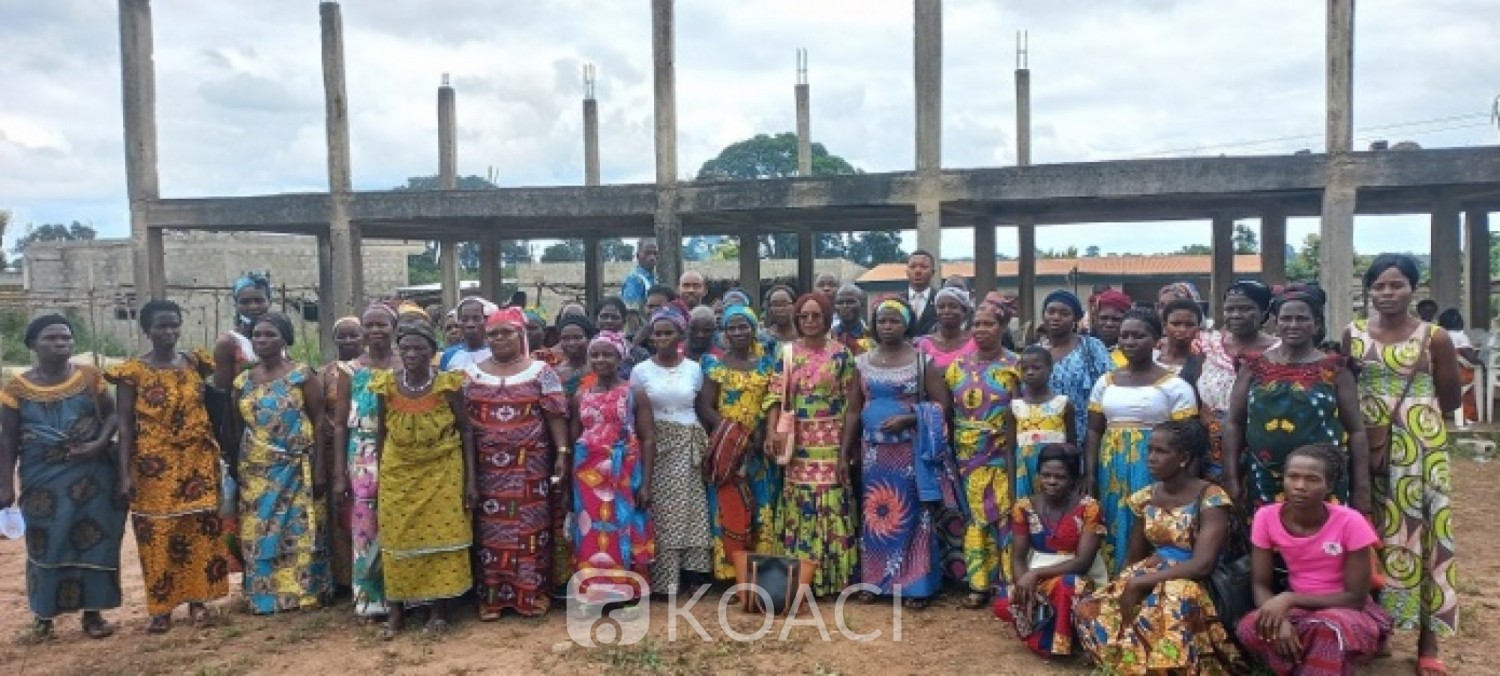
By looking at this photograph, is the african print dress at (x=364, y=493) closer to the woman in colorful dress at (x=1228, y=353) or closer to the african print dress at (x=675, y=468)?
the african print dress at (x=675, y=468)

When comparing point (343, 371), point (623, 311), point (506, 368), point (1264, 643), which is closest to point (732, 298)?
point (623, 311)

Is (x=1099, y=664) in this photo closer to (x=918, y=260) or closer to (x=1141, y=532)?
(x=1141, y=532)

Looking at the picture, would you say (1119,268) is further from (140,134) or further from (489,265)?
(140,134)

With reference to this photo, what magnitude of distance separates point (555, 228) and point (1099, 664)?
14.8 metres

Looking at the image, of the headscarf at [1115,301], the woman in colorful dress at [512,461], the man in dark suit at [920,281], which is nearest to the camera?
the woman in colorful dress at [512,461]

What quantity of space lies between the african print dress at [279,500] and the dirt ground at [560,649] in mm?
165

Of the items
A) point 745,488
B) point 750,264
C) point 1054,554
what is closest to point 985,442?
point 1054,554

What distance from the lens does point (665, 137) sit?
1336 centimetres

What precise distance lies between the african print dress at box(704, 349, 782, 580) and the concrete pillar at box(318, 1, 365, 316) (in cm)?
1029

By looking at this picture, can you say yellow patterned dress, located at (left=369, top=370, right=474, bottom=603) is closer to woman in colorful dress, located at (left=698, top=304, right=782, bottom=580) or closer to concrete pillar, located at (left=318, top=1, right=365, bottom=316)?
woman in colorful dress, located at (left=698, top=304, right=782, bottom=580)

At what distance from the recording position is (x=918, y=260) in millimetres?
7004

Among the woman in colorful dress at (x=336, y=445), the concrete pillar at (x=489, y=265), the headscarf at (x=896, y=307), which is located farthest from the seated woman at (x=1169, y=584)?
the concrete pillar at (x=489, y=265)

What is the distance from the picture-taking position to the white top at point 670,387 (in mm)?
5199

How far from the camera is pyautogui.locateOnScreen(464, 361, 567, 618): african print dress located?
4.98 metres
